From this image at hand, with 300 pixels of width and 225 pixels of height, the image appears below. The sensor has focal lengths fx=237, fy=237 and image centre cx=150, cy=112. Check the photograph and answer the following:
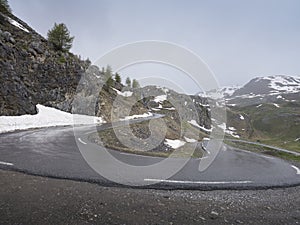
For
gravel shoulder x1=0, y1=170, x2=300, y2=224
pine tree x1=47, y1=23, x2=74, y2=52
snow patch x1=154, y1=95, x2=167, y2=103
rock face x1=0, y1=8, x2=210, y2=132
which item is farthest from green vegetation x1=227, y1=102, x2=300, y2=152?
gravel shoulder x1=0, y1=170, x2=300, y2=224

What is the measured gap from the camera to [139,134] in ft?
89.0

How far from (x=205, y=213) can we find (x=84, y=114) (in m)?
38.7

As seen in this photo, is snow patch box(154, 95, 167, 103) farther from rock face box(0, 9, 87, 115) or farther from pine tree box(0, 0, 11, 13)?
pine tree box(0, 0, 11, 13)

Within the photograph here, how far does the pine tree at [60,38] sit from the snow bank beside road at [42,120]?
48.1 feet

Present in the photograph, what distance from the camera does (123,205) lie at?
20.7 feet

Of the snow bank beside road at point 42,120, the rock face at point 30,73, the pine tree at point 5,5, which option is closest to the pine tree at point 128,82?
the rock face at point 30,73

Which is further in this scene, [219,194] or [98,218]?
[219,194]

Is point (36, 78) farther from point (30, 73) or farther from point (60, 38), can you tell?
point (60, 38)

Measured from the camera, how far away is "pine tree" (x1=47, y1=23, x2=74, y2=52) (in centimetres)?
4453

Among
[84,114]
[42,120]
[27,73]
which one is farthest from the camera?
[84,114]

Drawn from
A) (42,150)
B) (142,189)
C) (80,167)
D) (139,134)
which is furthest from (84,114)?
(142,189)

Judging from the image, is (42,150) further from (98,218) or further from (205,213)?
(205,213)

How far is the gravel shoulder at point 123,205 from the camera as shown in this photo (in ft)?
17.6

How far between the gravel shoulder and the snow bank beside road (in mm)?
16563
